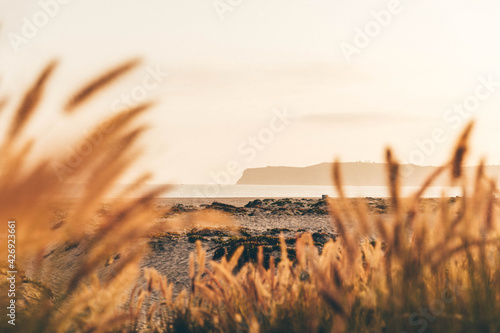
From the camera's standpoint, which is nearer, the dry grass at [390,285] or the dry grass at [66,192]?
the dry grass at [66,192]

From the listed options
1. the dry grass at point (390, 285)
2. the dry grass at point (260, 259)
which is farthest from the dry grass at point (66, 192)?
the dry grass at point (390, 285)

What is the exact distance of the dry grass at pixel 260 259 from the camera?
1.32 m

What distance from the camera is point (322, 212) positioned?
25.8 m

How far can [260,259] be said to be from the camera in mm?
2490

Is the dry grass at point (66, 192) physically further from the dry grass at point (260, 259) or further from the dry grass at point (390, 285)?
the dry grass at point (390, 285)

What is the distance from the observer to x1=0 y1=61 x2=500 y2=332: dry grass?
4.32ft

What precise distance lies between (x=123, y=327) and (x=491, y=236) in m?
1.85

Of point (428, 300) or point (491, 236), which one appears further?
point (491, 236)

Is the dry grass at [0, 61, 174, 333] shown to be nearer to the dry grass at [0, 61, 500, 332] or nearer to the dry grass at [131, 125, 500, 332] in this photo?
the dry grass at [0, 61, 500, 332]

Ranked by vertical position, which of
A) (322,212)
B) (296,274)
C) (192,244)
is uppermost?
(322,212)

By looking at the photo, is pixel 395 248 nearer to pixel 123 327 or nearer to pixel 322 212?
pixel 123 327

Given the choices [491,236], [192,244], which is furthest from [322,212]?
[491,236]

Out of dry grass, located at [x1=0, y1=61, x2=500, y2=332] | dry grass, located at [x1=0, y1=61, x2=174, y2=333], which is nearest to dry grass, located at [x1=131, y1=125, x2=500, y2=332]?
dry grass, located at [x1=0, y1=61, x2=500, y2=332]

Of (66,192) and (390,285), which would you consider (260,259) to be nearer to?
(390,285)
